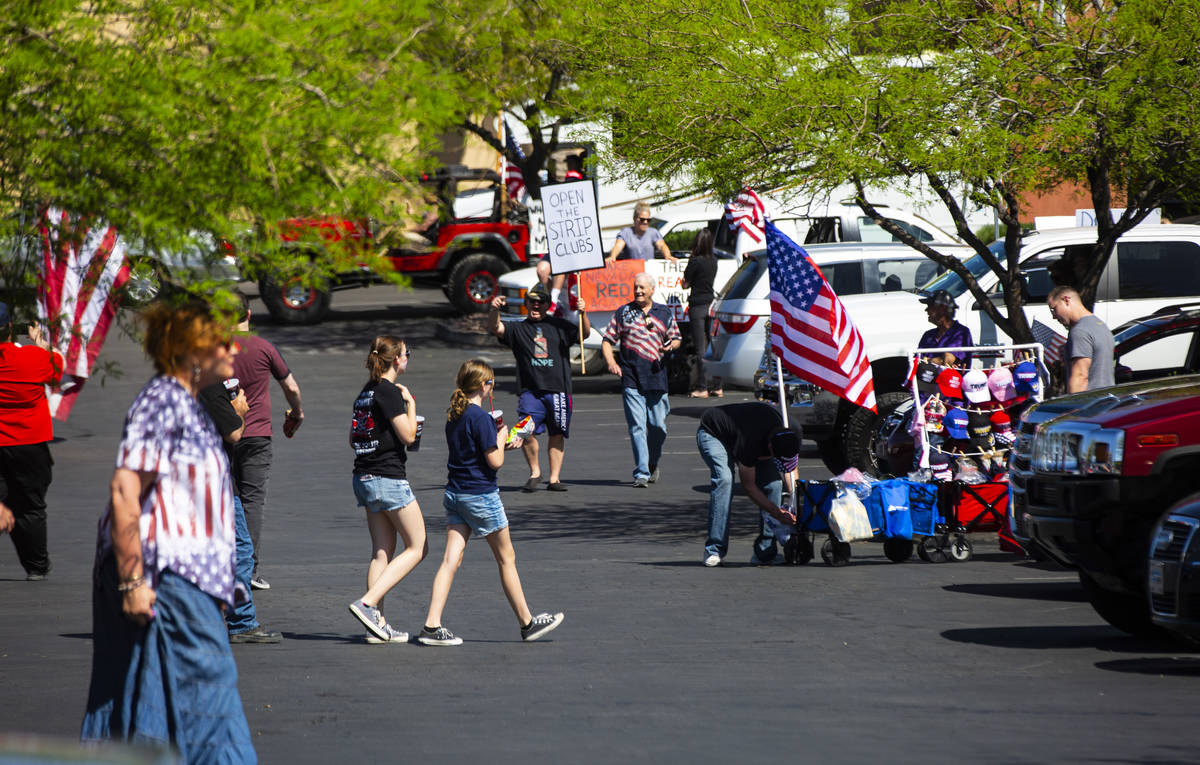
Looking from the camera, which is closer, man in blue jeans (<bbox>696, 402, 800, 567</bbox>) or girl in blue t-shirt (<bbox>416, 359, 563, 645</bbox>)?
girl in blue t-shirt (<bbox>416, 359, 563, 645</bbox>)

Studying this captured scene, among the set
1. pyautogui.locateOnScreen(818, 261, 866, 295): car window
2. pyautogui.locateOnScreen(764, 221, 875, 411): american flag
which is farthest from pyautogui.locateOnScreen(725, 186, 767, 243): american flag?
pyautogui.locateOnScreen(764, 221, 875, 411): american flag

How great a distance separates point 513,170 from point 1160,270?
14.9 m

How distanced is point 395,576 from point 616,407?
11551mm

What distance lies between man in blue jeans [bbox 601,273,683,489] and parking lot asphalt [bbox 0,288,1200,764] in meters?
0.88

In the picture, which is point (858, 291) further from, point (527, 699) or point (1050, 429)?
point (527, 699)

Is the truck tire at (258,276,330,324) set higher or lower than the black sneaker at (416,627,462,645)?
higher

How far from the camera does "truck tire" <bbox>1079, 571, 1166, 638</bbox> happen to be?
859 cm

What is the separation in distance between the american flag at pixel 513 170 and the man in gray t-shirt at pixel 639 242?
5.71 meters

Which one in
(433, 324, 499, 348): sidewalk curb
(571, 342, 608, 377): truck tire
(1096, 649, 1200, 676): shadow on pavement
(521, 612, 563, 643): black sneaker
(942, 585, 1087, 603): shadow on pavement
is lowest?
(1096, 649, 1200, 676): shadow on pavement

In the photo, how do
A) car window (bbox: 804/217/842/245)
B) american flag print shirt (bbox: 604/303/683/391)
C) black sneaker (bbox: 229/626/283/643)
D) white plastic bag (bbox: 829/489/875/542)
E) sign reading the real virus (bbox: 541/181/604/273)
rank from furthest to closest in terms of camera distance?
car window (bbox: 804/217/842/245) < sign reading the real virus (bbox: 541/181/604/273) < american flag print shirt (bbox: 604/303/683/391) < white plastic bag (bbox: 829/489/875/542) < black sneaker (bbox: 229/626/283/643)

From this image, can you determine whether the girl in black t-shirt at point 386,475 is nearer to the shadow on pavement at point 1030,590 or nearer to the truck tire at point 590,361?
the shadow on pavement at point 1030,590

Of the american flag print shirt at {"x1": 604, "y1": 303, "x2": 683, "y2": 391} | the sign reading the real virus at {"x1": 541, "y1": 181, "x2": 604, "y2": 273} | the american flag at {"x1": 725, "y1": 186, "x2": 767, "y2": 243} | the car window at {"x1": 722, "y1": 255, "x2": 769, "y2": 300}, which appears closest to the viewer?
the american flag print shirt at {"x1": 604, "y1": 303, "x2": 683, "y2": 391}

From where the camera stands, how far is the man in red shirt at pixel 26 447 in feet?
36.1

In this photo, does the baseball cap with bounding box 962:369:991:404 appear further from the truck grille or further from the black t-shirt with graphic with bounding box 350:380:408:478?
the black t-shirt with graphic with bounding box 350:380:408:478
